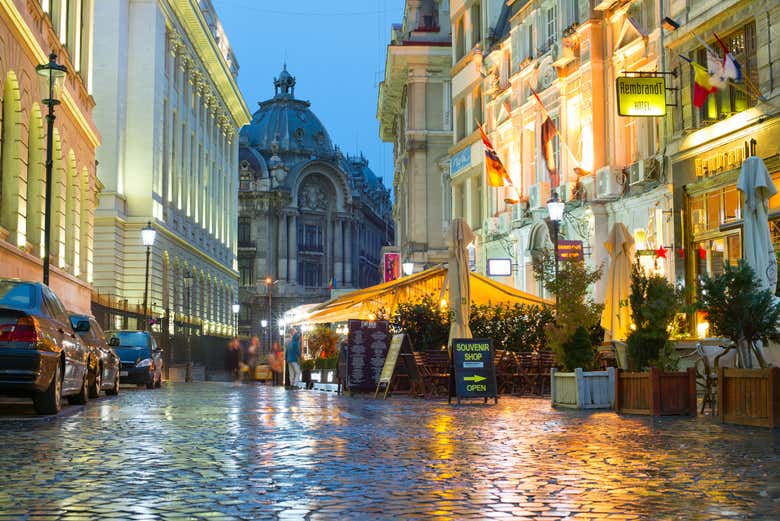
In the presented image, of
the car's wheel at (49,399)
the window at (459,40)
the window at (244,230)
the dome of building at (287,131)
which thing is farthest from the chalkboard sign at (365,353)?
the dome of building at (287,131)

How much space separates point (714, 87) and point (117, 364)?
47.6ft

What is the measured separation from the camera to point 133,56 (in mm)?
61500

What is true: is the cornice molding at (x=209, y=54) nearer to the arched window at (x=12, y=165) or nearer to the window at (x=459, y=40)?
the window at (x=459, y=40)

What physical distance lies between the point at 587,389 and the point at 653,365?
2.14 metres

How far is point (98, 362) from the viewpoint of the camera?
22.3 m

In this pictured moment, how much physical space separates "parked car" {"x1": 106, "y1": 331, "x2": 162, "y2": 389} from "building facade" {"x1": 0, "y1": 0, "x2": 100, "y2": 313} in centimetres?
317

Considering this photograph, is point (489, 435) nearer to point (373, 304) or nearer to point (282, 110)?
point (373, 304)

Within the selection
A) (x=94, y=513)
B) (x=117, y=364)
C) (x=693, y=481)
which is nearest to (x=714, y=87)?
(x=117, y=364)

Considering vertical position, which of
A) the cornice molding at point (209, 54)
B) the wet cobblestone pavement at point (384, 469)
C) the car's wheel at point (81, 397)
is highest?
the cornice molding at point (209, 54)

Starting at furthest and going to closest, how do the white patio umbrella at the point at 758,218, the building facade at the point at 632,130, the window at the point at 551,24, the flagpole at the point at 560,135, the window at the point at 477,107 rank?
the window at the point at 477,107 < the window at the point at 551,24 < the flagpole at the point at 560,135 < the building facade at the point at 632,130 < the white patio umbrella at the point at 758,218

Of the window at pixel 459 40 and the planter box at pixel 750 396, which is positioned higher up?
the window at pixel 459 40

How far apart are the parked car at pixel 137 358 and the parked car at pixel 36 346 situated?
12.9 m

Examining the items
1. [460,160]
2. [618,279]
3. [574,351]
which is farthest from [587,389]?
[460,160]

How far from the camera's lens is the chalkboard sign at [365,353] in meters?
26.5
